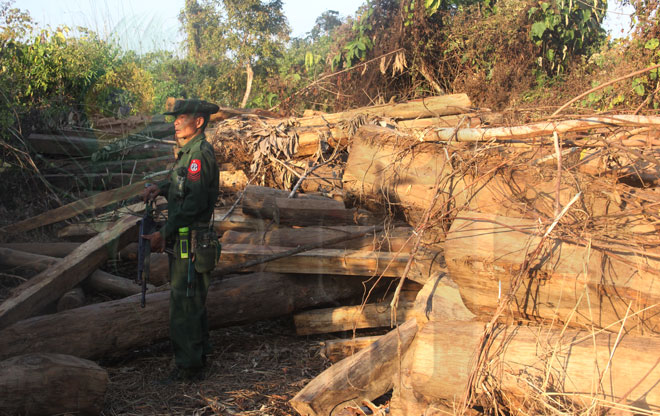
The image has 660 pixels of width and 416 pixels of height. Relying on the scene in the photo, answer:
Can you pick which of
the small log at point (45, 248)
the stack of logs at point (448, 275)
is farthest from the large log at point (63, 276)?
the small log at point (45, 248)

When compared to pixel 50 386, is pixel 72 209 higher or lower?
higher

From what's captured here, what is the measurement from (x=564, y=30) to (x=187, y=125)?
29.6 feet

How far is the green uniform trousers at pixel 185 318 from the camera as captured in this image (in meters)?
3.95

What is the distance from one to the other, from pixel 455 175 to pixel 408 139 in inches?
22.8

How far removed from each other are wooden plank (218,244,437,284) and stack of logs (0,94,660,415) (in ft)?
0.04

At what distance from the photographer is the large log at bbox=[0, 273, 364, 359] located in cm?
371

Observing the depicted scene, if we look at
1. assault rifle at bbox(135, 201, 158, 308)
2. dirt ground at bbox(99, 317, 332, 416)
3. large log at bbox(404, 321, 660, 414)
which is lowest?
dirt ground at bbox(99, 317, 332, 416)

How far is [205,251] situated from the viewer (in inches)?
156

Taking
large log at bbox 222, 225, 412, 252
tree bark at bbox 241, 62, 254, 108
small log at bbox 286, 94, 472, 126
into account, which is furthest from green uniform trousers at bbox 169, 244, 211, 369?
tree bark at bbox 241, 62, 254, 108

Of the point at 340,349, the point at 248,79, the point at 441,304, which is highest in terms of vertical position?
the point at 248,79

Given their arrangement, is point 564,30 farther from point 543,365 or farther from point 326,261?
point 543,365

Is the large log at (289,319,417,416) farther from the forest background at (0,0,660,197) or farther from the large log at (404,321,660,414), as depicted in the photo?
the forest background at (0,0,660,197)

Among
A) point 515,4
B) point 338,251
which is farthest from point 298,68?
point 338,251

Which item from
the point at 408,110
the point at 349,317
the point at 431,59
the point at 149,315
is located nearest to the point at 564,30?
the point at 431,59
